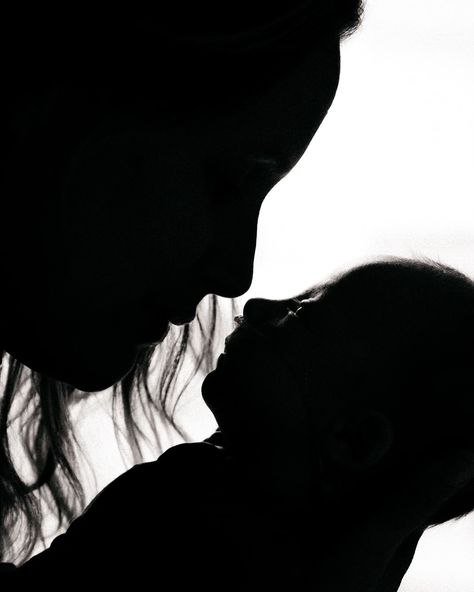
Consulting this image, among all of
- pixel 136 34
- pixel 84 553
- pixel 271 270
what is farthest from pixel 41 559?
pixel 271 270

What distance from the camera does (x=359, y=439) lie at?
1.09 m

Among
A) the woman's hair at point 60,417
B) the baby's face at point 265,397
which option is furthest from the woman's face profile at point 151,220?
the woman's hair at point 60,417

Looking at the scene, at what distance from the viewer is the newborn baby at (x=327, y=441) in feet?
3.35

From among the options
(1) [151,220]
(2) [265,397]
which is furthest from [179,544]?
(1) [151,220]

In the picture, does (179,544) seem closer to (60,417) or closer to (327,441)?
(327,441)

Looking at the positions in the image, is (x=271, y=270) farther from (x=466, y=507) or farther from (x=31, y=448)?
(x=466, y=507)

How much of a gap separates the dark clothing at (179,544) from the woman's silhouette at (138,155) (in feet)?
0.49

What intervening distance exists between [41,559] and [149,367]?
0.44 m

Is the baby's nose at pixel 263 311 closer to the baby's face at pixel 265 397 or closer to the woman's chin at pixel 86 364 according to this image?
the baby's face at pixel 265 397

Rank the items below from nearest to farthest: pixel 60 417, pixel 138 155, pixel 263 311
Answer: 1. pixel 138 155
2. pixel 263 311
3. pixel 60 417

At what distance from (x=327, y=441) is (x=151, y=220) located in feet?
1.09

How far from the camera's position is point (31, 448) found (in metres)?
1.48

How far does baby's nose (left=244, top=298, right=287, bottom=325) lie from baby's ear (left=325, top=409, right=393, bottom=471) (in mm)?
139

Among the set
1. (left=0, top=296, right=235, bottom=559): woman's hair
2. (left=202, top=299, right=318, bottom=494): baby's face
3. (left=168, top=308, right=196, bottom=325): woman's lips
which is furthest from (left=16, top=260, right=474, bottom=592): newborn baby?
(left=0, top=296, right=235, bottom=559): woman's hair
